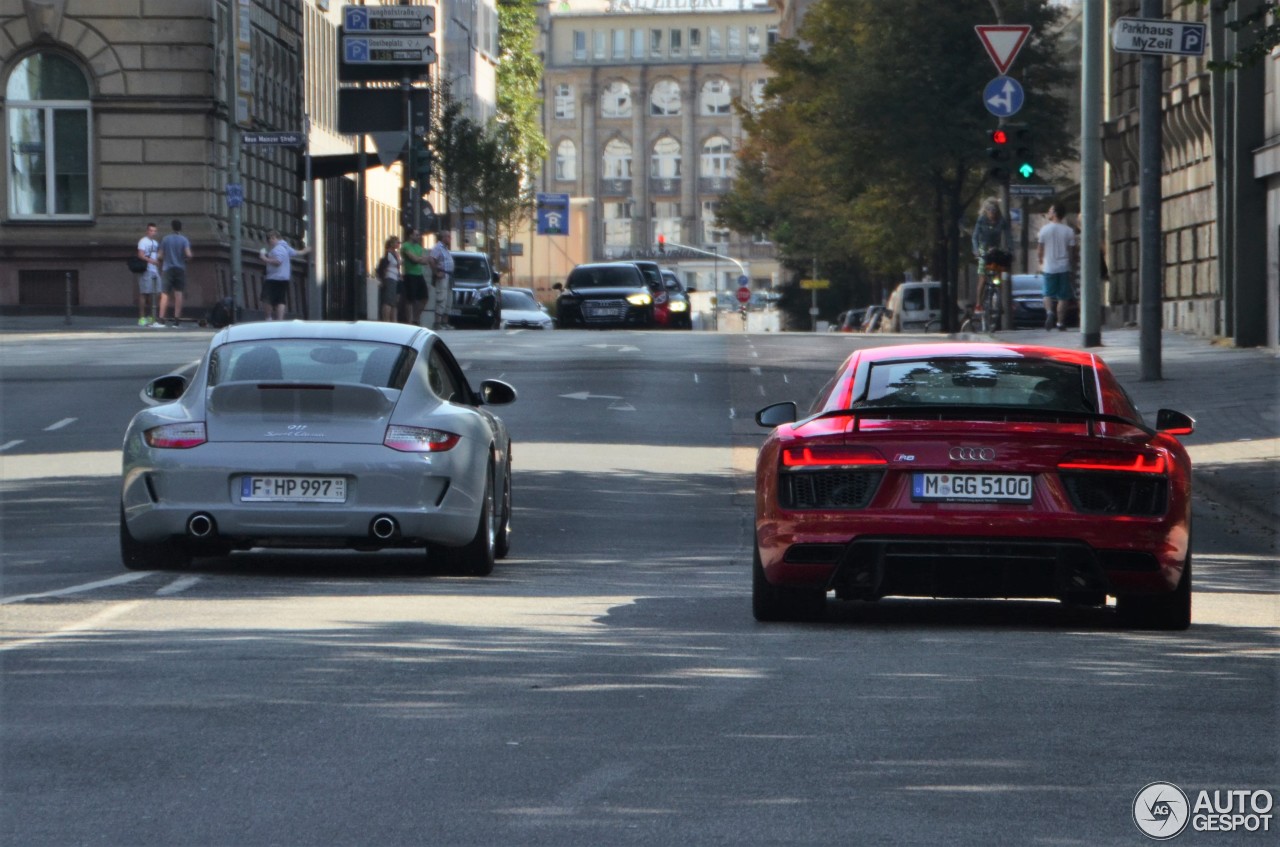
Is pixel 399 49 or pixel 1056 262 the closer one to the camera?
pixel 1056 262

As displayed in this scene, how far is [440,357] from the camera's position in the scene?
1462cm

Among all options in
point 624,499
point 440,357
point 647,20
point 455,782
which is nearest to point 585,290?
point 624,499

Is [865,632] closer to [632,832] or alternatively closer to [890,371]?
[890,371]

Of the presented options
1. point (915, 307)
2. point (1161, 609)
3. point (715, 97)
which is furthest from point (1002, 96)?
point (715, 97)

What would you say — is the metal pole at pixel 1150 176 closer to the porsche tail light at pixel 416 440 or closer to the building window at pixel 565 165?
the porsche tail light at pixel 416 440

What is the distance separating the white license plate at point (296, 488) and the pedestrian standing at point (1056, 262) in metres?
28.4

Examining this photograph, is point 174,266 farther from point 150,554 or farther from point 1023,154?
point 150,554

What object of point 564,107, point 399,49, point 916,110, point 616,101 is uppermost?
point 616,101

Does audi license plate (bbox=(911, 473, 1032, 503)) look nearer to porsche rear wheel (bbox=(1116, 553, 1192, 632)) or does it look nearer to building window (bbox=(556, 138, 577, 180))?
porsche rear wheel (bbox=(1116, 553, 1192, 632))

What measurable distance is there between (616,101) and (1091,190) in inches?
5978

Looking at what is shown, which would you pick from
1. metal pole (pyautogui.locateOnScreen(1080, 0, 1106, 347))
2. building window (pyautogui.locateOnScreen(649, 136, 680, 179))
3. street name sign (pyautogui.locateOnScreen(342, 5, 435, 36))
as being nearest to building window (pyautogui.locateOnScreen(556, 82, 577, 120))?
building window (pyautogui.locateOnScreen(649, 136, 680, 179))

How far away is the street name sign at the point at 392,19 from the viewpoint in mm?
51125

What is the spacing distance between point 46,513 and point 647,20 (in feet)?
547

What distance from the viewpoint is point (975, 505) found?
34.7ft
